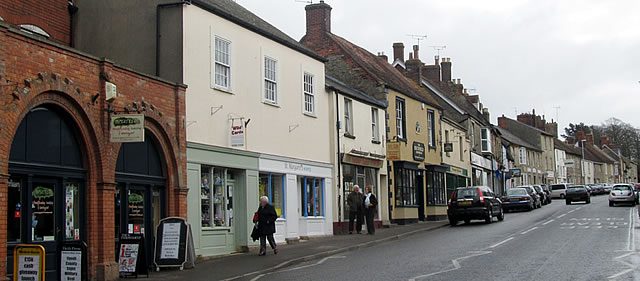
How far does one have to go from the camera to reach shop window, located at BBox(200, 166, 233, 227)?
59.9ft

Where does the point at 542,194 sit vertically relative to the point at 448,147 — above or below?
below

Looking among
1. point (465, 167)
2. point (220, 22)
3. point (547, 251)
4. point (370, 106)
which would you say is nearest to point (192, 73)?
point (220, 22)

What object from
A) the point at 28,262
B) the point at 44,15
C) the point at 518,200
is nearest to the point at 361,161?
the point at 44,15

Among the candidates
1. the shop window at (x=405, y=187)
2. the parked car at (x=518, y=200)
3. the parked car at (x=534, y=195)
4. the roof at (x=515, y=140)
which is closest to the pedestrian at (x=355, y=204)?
the shop window at (x=405, y=187)

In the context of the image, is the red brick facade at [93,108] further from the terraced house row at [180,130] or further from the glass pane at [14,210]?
the glass pane at [14,210]

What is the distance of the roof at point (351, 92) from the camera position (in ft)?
87.5

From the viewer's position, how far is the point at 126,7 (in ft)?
60.3

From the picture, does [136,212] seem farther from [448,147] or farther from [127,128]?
[448,147]

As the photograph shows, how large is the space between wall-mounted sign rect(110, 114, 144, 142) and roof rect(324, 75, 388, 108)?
12.6m

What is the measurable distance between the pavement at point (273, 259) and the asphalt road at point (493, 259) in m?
0.43

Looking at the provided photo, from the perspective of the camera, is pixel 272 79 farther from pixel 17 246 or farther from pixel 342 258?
pixel 17 246

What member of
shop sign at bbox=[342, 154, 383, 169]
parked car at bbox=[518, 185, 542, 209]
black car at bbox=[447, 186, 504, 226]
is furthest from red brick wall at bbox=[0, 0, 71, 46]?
parked car at bbox=[518, 185, 542, 209]

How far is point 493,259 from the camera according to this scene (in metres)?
15.4

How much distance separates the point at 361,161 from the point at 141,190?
13776mm
